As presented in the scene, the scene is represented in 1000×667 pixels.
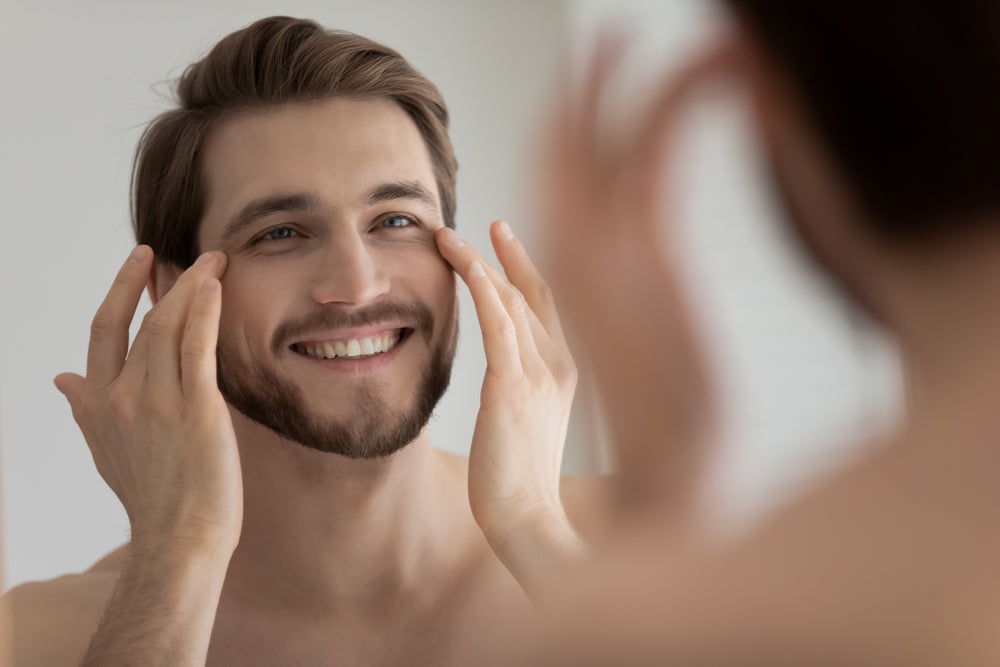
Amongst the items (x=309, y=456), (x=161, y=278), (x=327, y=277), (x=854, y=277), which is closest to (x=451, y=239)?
(x=327, y=277)

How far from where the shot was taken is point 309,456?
1.58 metres

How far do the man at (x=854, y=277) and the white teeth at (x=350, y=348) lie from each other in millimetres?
1130

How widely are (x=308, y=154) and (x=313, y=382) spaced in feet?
1.13

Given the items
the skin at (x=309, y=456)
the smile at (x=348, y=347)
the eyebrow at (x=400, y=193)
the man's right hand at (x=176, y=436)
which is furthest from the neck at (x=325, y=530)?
the eyebrow at (x=400, y=193)

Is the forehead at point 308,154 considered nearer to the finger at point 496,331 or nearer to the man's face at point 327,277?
the man's face at point 327,277

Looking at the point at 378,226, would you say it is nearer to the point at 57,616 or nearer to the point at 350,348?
the point at 350,348

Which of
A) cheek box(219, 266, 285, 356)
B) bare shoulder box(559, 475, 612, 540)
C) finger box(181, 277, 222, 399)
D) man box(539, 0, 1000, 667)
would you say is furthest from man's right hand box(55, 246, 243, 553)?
man box(539, 0, 1000, 667)

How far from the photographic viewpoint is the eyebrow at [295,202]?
1468 mm

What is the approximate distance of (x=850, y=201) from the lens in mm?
387

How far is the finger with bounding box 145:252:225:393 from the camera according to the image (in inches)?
51.4

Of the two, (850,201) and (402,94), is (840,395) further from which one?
(850,201)

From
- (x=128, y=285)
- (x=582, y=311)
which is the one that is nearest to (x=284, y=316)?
(x=128, y=285)

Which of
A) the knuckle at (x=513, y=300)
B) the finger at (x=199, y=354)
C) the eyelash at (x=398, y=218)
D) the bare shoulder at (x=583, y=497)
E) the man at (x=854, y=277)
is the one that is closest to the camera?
the man at (x=854, y=277)

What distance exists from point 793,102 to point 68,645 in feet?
4.78
